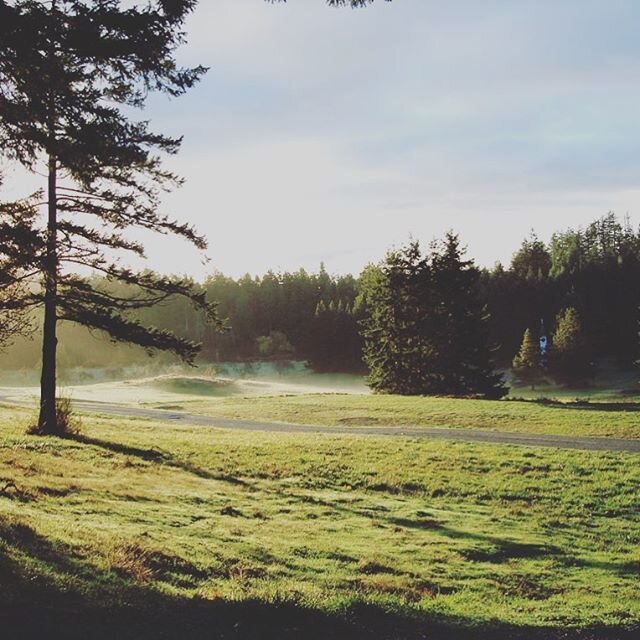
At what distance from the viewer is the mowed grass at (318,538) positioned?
19.2 feet

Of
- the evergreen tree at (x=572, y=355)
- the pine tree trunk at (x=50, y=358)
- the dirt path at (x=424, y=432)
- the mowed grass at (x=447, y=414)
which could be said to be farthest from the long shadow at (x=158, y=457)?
the evergreen tree at (x=572, y=355)

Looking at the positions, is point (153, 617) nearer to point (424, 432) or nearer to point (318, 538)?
point (318, 538)

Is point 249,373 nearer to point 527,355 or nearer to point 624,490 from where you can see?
point 527,355

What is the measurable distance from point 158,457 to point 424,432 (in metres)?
11.5

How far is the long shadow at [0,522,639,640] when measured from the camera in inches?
202

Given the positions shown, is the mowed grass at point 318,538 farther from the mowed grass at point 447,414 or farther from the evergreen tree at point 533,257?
the evergreen tree at point 533,257

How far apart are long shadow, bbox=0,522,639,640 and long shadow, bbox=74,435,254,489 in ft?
30.3

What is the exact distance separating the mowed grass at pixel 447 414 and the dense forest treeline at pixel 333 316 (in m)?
43.6

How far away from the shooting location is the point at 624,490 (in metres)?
16.0

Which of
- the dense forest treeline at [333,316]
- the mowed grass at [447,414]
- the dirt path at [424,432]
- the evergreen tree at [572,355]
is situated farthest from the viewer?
the dense forest treeline at [333,316]

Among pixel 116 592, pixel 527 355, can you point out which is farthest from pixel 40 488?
pixel 527 355

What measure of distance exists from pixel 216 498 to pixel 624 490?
390 inches

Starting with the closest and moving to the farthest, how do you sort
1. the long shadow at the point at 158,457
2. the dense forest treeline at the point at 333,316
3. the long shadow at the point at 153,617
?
the long shadow at the point at 153,617 → the long shadow at the point at 158,457 → the dense forest treeline at the point at 333,316

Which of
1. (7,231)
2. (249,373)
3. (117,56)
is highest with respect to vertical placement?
(117,56)
